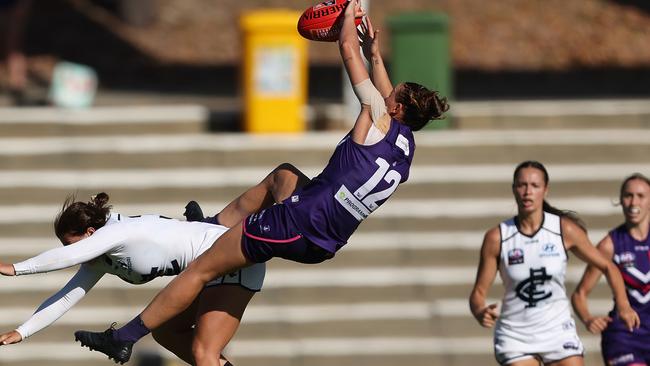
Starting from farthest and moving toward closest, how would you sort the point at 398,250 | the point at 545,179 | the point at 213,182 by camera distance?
the point at 213,182 → the point at 398,250 → the point at 545,179

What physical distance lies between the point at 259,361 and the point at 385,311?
3.98 ft

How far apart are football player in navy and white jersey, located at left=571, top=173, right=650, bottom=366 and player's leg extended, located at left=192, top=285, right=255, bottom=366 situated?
2439 millimetres

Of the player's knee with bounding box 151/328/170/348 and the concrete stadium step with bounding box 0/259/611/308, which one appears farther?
the concrete stadium step with bounding box 0/259/611/308

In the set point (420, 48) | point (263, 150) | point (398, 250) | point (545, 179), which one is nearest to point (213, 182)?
point (263, 150)

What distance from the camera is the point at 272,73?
49.1ft

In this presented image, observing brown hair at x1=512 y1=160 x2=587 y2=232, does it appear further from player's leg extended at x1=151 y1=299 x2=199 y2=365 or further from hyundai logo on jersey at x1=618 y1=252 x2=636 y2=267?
player's leg extended at x1=151 y1=299 x2=199 y2=365

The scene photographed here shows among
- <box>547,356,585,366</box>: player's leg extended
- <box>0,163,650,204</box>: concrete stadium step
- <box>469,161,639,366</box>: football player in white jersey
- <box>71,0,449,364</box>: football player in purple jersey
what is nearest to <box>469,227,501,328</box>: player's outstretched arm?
<box>469,161,639,366</box>: football player in white jersey

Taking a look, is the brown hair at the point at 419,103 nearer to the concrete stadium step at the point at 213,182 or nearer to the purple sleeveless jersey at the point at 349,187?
the purple sleeveless jersey at the point at 349,187

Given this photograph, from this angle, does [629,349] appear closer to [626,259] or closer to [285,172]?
[626,259]

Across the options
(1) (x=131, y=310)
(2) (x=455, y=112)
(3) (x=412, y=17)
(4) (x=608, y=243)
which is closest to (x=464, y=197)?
(2) (x=455, y=112)

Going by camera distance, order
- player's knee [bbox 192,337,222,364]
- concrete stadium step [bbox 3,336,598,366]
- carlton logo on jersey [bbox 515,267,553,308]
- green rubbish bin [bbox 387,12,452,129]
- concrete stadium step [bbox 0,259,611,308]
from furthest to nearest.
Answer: green rubbish bin [bbox 387,12,452,129] → concrete stadium step [bbox 0,259,611,308] → concrete stadium step [bbox 3,336,598,366] → carlton logo on jersey [bbox 515,267,553,308] → player's knee [bbox 192,337,222,364]

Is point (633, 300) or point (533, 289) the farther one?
point (633, 300)

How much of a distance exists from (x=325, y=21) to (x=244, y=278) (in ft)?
4.84

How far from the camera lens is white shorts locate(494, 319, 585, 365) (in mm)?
9547
